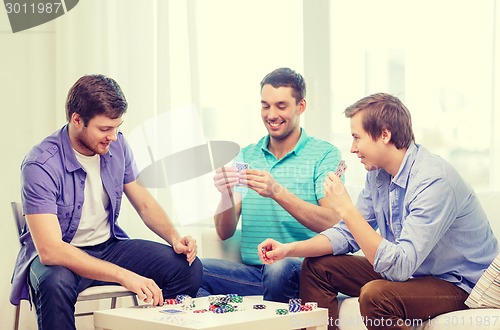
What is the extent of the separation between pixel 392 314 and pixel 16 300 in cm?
125

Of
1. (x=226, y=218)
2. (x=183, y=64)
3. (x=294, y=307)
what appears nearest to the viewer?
(x=294, y=307)

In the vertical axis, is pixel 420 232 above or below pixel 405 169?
below

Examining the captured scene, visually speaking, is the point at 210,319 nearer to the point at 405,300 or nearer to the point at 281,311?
the point at 281,311

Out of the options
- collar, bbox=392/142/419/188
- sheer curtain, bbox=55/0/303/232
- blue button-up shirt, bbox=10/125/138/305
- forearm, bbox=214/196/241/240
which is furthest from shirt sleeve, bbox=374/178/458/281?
sheer curtain, bbox=55/0/303/232

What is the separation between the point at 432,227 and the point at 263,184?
2.33 feet

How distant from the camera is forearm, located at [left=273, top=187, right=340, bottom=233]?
9.11 ft

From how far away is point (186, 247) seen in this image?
2713 millimetres

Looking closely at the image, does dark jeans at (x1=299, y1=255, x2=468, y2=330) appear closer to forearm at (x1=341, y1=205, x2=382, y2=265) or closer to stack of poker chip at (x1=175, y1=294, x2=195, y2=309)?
forearm at (x1=341, y1=205, x2=382, y2=265)

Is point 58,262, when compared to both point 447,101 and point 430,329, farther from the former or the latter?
point 447,101

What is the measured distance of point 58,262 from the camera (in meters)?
2.48

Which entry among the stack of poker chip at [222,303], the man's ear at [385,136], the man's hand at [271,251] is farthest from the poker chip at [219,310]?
the man's ear at [385,136]

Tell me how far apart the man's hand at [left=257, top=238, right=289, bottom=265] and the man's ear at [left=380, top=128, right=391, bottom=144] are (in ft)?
1.49

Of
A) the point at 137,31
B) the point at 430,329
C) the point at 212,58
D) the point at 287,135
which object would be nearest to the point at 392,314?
the point at 430,329

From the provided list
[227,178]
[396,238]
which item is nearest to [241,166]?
[227,178]
